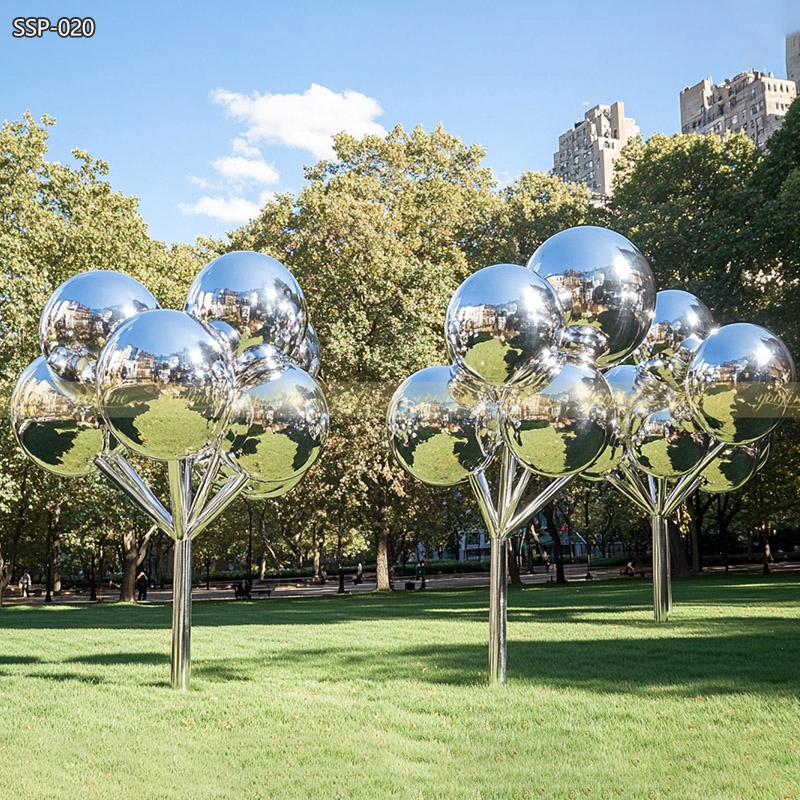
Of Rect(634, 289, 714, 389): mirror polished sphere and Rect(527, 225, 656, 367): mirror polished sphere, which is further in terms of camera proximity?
Rect(634, 289, 714, 389): mirror polished sphere

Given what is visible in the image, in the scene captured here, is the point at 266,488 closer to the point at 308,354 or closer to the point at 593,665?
the point at 308,354

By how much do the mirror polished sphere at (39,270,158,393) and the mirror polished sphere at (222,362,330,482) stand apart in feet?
4.94

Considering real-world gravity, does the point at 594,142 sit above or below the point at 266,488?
above

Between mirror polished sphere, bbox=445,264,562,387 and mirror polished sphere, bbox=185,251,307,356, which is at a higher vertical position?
mirror polished sphere, bbox=185,251,307,356

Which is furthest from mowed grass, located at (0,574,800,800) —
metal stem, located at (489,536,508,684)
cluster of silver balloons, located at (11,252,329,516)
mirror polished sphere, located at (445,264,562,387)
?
mirror polished sphere, located at (445,264,562,387)

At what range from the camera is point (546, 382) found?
8359mm

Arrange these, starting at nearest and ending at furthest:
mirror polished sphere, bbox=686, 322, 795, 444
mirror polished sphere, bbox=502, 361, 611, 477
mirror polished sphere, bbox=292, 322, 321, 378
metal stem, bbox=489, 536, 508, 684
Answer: mirror polished sphere, bbox=502, 361, 611, 477
metal stem, bbox=489, 536, 508, 684
mirror polished sphere, bbox=686, 322, 795, 444
mirror polished sphere, bbox=292, 322, 321, 378

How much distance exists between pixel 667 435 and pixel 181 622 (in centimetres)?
768

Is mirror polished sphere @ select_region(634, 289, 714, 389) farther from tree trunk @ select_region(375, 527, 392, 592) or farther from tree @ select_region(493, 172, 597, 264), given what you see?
tree trunk @ select_region(375, 527, 392, 592)

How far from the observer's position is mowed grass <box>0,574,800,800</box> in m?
5.93

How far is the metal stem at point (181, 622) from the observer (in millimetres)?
9289

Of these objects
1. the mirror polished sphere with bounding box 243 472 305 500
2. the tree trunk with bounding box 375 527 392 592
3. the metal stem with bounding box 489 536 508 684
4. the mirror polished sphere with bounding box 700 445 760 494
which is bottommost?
the tree trunk with bounding box 375 527 392 592

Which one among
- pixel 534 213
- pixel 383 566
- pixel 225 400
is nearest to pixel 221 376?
pixel 225 400

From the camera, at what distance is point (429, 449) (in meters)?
9.27
